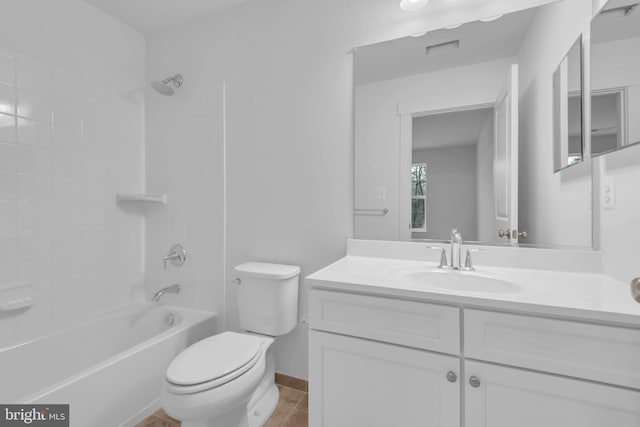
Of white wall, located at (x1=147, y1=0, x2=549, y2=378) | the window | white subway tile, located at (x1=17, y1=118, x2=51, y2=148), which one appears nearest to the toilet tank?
white wall, located at (x1=147, y1=0, x2=549, y2=378)

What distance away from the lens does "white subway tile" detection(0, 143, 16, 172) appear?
1.46 m

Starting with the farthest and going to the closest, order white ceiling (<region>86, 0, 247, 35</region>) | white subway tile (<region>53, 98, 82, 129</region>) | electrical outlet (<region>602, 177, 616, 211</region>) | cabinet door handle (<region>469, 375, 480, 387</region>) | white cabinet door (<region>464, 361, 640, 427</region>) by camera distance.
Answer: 1. white ceiling (<region>86, 0, 247, 35</region>)
2. white subway tile (<region>53, 98, 82, 129</region>)
3. electrical outlet (<region>602, 177, 616, 211</region>)
4. cabinet door handle (<region>469, 375, 480, 387</region>)
5. white cabinet door (<region>464, 361, 640, 427</region>)

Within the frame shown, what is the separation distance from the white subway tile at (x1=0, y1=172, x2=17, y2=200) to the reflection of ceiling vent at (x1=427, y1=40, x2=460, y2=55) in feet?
7.21

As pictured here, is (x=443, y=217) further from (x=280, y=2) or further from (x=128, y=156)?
(x=128, y=156)

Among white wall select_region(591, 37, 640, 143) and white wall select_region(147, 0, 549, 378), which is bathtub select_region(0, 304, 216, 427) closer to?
white wall select_region(147, 0, 549, 378)

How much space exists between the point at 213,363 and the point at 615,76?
1803 millimetres

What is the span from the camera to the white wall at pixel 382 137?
1.45 metres

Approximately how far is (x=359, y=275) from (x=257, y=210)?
Answer: 92cm

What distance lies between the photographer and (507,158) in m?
1.32

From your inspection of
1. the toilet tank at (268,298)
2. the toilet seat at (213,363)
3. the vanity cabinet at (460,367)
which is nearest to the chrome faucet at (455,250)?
the vanity cabinet at (460,367)

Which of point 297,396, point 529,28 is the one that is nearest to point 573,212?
point 529,28

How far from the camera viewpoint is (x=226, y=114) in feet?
6.27

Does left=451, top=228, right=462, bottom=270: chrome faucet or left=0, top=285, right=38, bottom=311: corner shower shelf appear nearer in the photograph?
left=451, top=228, right=462, bottom=270: chrome faucet

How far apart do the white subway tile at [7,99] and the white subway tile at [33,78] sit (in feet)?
0.17
